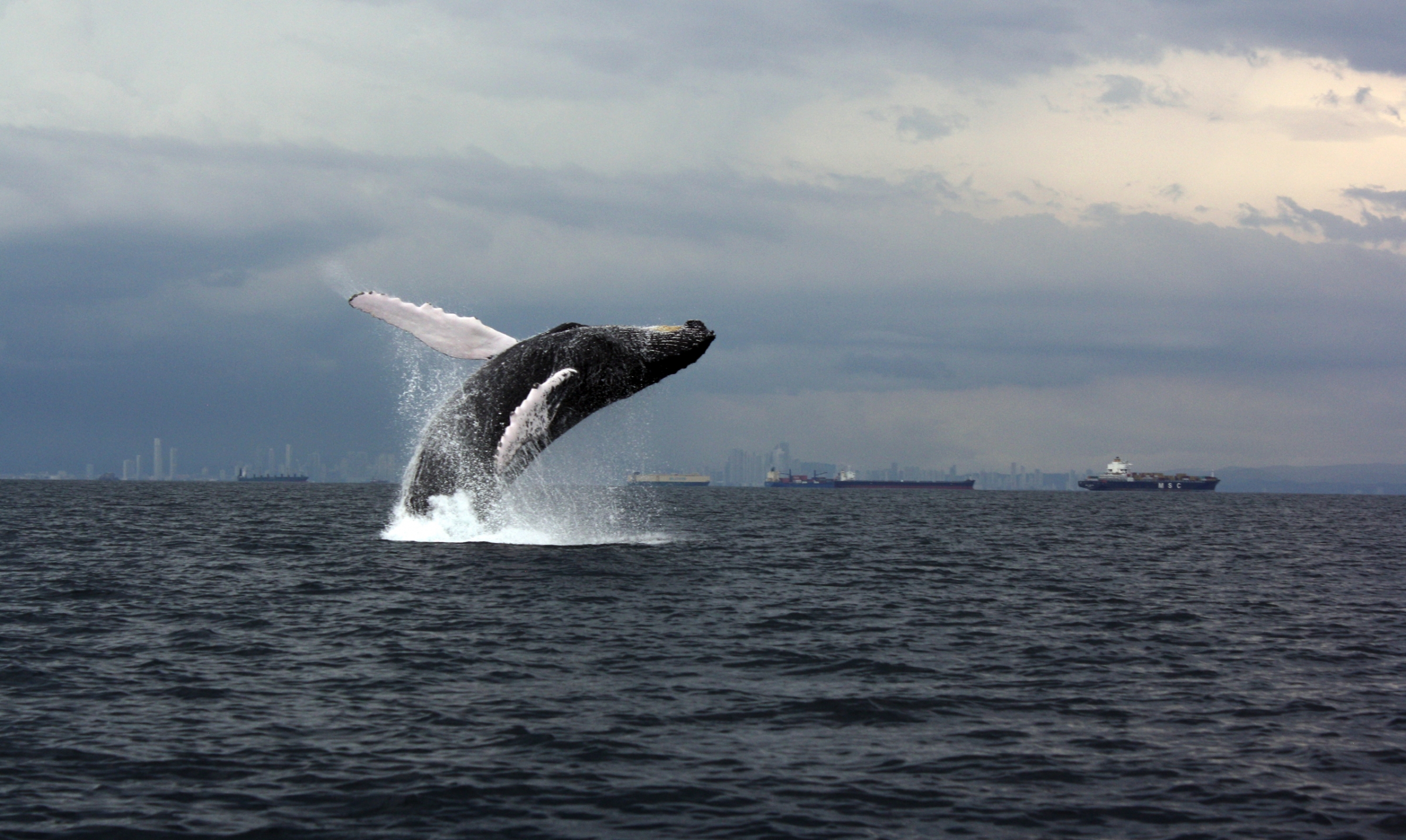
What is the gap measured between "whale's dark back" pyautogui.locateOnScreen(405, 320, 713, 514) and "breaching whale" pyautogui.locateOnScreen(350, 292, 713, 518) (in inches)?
0.6

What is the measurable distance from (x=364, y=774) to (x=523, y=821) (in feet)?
4.86

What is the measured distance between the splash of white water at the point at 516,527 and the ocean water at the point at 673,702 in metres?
0.79

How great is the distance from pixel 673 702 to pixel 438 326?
10.6 m

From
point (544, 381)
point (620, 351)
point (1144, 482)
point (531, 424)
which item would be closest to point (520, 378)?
A: point (544, 381)

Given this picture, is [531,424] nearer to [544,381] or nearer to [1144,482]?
[544,381]

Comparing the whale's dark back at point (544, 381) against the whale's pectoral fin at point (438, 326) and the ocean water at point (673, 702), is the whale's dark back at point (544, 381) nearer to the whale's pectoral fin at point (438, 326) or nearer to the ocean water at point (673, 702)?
the whale's pectoral fin at point (438, 326)

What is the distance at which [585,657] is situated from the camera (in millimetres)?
11953

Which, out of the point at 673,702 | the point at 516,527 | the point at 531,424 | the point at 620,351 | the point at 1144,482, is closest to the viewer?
the point at 673,702

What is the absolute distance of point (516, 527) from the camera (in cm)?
2583

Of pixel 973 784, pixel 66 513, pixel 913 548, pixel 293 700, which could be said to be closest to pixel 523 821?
pixel 973 784

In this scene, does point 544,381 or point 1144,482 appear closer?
point 544,381

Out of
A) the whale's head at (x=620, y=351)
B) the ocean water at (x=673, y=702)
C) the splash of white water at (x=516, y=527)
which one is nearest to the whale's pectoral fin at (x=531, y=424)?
the whale's head at (x=620, y=351)

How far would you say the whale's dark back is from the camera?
18094mm

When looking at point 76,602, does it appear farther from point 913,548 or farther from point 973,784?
point 913,548
